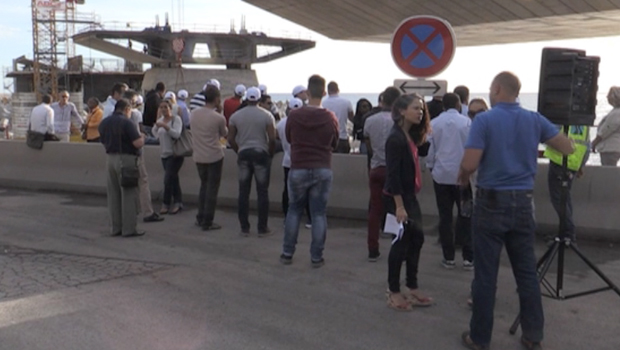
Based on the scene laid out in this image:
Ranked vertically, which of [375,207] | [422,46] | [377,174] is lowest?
[375,207]

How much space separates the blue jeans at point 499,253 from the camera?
14.9 feet

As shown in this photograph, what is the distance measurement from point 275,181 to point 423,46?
371 cm

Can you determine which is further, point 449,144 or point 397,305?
point 449,144

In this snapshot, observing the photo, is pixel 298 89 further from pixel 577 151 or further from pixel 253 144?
pixel 577 151

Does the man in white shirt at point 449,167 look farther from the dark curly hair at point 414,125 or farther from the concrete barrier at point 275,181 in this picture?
the concrete barrier at point 275,181

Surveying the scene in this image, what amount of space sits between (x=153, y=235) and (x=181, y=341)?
3855 millimetres

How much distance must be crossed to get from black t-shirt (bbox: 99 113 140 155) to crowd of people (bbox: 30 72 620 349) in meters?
0.01

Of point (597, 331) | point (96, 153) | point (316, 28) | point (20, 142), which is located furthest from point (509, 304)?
point (316, 28)

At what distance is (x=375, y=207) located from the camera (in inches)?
283

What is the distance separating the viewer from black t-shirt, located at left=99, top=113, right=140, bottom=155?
819 cm

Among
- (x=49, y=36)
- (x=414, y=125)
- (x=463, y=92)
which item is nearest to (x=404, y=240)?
(x=414, y=125)

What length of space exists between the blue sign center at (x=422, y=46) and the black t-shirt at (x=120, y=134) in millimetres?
3590

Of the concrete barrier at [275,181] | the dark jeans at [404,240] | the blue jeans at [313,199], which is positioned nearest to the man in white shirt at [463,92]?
the concrete barrier at [275,181]

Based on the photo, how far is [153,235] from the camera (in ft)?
27.6
